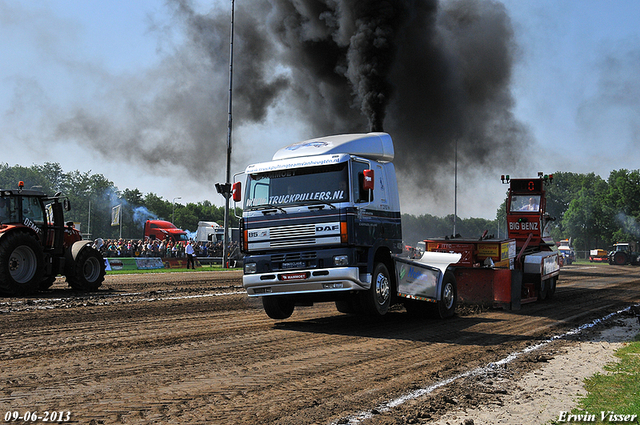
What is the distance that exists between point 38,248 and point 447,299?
972 centimetres

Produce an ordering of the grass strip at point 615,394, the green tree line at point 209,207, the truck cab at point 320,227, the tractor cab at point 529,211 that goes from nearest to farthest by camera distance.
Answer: the grass strip at point 615,394
the truck cab at point 320,227
the tractor cab at point 529,211
the green tree line at point 209,207

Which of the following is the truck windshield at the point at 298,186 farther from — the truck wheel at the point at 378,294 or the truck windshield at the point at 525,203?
the truck windshield at the point at 525,203

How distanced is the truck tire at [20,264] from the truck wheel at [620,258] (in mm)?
48965

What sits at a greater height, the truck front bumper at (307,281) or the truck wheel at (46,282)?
the truck front bumper at (307,281)

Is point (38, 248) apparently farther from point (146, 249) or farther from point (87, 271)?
point (146, 249)

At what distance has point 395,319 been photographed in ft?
35.7

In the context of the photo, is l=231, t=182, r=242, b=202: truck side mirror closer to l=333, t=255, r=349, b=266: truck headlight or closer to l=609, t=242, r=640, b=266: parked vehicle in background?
l=333, t=255, r=349, b=266: truck headlight

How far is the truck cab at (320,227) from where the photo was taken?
8.97m

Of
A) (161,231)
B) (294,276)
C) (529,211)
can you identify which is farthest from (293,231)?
(161,231)

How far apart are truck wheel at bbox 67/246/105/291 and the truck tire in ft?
3.38

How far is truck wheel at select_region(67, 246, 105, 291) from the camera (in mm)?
14859

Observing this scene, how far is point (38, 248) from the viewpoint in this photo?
45.1 feet

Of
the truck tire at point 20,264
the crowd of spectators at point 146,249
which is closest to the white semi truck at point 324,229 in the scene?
the truck tire at point 20,264

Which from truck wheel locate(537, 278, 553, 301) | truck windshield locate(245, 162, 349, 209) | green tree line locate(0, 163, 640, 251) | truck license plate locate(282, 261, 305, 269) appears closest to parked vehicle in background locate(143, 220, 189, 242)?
green tree line locate(0, 163, 640, 251)
